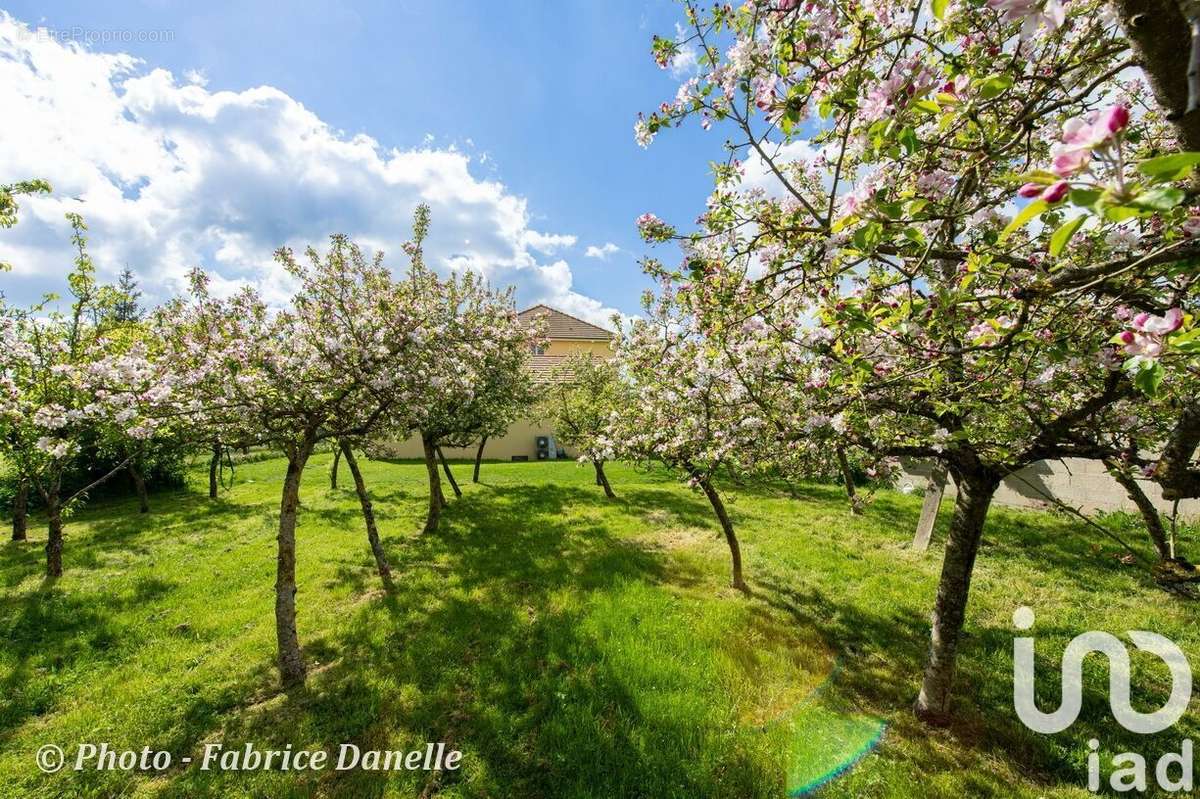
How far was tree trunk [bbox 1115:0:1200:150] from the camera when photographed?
1378 millimetres

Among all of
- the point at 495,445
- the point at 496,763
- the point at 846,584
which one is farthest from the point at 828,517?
the point at 495,445

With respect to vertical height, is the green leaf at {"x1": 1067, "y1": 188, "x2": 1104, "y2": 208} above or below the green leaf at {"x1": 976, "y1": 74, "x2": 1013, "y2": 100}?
below

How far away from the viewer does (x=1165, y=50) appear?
1.43 metres

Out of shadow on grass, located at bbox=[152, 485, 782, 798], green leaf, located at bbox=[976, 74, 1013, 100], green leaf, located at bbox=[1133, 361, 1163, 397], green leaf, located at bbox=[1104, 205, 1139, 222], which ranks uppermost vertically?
green leaf, located at bbox=[976, 74, 1013, 100]

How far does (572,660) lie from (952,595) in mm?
4273

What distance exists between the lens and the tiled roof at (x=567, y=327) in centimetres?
3462

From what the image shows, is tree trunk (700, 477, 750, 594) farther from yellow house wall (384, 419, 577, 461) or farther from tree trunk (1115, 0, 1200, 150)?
yellow house wall (384, 419, 577, 461)

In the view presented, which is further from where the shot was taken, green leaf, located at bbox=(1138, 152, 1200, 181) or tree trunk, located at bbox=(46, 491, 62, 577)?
tree trunk, located at bbox=(46, 491, 62, 577)

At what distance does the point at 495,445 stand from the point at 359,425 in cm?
2309

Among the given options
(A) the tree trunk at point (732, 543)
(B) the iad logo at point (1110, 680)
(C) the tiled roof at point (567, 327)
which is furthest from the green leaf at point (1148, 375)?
(C) the tiled roof at point (567, 327)

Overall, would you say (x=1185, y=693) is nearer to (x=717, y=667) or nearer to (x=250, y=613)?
(x=717, y=667)

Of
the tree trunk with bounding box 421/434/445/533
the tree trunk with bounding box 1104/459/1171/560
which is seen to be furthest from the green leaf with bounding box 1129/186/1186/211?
the tree trunk with bounding box 421/434/445/533

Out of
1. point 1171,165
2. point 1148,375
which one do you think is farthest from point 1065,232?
point 1148,375

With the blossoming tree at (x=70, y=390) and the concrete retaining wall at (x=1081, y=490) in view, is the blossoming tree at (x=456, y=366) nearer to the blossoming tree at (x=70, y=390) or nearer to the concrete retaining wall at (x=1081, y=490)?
the blossoming tree at (x=70, y=390)
